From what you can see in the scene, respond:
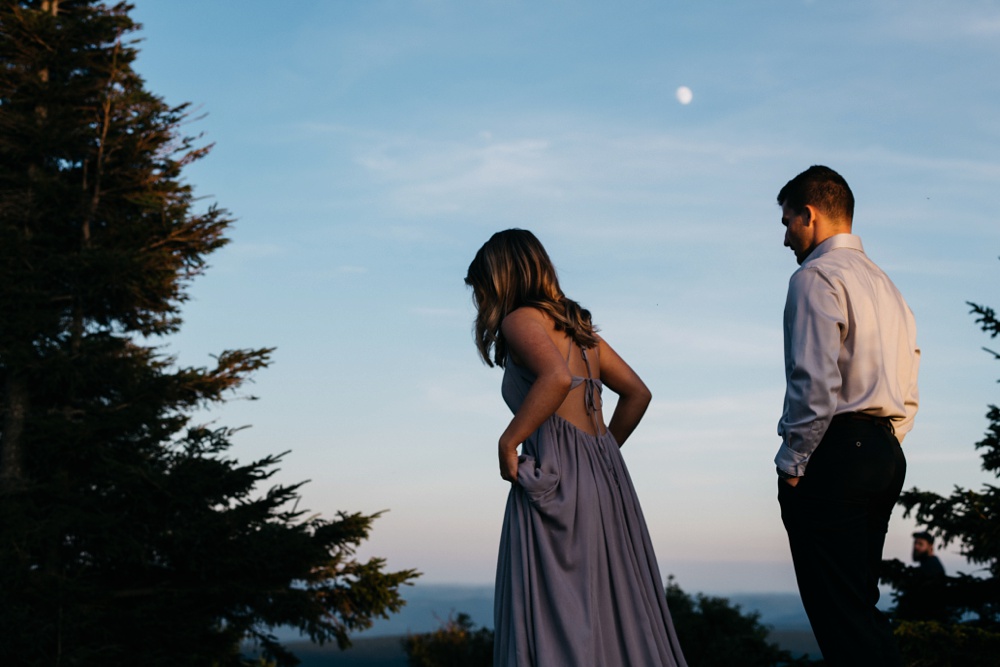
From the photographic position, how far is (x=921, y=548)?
553 inches

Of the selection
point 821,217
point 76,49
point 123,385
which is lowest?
point 821,217

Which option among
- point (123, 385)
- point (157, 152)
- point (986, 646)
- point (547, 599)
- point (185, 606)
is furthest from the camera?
point (157, 152)

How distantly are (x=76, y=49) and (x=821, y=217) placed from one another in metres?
16.4

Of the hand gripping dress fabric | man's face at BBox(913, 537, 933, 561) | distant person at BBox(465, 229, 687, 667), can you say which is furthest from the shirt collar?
man's face at BBox(913, 537, 933, 561)

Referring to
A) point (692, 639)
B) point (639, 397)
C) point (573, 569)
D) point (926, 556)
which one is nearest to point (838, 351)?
point (639, 397)

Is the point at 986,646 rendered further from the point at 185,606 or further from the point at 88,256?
the point at 88,256

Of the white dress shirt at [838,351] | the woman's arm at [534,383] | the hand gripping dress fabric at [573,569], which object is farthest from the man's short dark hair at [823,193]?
the hand gripping dress fabric at [573,569]

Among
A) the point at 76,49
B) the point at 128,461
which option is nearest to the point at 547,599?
the point at 128,461

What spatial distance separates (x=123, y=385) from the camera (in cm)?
1594

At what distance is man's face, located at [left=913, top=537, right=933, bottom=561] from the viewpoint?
13605mm

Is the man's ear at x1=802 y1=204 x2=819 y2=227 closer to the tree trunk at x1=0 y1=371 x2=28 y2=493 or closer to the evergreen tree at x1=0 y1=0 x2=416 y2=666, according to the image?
the evergreen tree at x1=0 y1=0 x2=416 y2=666

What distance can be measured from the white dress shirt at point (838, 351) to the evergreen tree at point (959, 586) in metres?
5.56

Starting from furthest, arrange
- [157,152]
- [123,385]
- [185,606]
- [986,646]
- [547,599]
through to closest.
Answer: [157,152], [123,385], [185,606], [986,646], [547,599]

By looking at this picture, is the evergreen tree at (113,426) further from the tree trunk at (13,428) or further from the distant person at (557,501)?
the distant person at (557,501)
